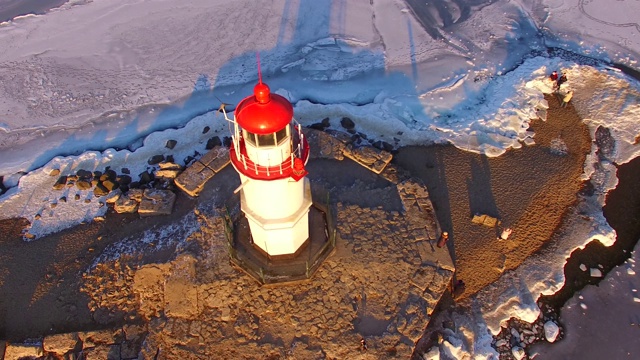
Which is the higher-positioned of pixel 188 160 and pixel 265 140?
pixel 265 140

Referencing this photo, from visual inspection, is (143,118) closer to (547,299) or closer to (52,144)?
(52,144)

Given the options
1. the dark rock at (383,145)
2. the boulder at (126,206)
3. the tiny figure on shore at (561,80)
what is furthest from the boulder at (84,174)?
the tiny figure on shore at (561,80)

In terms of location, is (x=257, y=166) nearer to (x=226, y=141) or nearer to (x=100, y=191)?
(x=226, y=141)

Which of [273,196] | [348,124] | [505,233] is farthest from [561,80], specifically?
[273,196]

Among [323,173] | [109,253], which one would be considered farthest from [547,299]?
[109,253]

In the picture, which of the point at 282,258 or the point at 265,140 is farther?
the point at 282,258
